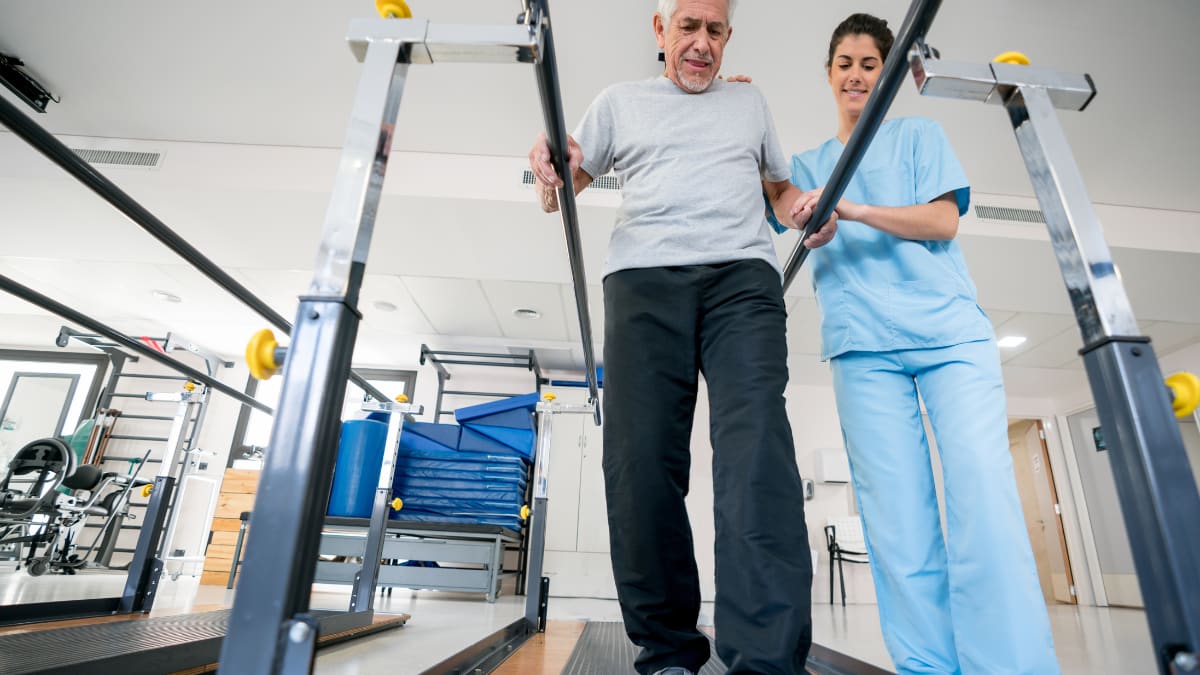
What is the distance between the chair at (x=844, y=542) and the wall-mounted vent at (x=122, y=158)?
643 cm

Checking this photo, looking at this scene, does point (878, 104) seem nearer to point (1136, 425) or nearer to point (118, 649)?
point (1136, 425)

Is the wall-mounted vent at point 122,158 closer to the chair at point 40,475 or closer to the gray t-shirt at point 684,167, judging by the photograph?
the chair at point 40,475

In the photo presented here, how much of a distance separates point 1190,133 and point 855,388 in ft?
12.1

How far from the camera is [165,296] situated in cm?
584

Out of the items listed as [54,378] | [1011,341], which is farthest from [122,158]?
[1011,341]

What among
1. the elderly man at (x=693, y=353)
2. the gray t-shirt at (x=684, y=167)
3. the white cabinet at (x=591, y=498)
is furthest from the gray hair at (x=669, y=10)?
the white cabinet at (x=591, y=498)

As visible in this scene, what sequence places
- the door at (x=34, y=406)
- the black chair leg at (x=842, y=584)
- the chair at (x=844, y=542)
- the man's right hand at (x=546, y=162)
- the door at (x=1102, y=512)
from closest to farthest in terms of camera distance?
the man's right hand at (x=546, y=162), the black chair leg at (x=842, y=584), the chair at (x=844, y=542), the door at (x=1102, y=512), the door at (x=34, y=406)

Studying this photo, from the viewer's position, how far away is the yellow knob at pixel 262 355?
2.05 feet

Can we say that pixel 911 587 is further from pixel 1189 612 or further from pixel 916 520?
pixel 1189 612

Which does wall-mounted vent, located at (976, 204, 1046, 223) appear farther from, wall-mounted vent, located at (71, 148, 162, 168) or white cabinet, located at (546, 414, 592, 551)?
wall-mounted vent, located at (71, 148, 162, 168)

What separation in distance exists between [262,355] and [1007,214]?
4.41 meters

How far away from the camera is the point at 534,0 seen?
0.75m

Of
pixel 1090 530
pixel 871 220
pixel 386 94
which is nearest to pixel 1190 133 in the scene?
pixel 871 220

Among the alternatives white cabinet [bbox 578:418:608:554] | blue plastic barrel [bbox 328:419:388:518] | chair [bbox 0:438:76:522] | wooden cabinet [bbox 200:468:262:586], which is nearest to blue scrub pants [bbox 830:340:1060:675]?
blue plastic barrel [bbox 328:419:388:518]
